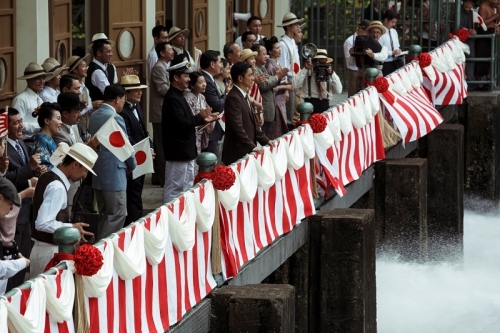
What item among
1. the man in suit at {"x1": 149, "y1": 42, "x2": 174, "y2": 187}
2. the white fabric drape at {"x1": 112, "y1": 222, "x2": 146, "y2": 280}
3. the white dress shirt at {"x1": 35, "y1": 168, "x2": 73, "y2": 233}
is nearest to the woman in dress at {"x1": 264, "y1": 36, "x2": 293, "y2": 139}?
the man in suit at {"x1": 149, "y1": 42, "x2": 174, "y2": 187}

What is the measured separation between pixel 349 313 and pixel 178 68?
2777mm

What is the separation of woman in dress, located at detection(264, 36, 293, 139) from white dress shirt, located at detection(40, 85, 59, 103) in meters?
3.21

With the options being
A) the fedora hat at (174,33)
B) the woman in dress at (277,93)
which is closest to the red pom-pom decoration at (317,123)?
the woman in dress at (277,93)

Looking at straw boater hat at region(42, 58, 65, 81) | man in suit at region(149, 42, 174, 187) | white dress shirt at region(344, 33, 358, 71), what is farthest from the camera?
white dress shirt at region(344, 33, 358, 71)

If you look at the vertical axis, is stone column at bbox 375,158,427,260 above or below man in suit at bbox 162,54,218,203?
below

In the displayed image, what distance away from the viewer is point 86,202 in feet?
40.6

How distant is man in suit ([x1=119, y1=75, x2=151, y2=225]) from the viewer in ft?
42.9

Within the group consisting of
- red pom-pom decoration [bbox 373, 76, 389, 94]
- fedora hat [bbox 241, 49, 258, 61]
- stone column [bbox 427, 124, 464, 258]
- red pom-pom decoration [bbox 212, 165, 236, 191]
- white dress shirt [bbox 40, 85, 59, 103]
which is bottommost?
stone column [bbox 427, 124, 464, 258]

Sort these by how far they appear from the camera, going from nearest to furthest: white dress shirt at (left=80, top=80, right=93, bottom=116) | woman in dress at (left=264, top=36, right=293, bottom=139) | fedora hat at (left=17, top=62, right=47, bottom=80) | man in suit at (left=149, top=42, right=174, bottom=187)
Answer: fedora hat at (left=17, top=62, right=47, bottom=80)
white dress shirt at (left=80, top=80, right=93, bottom=116)
man in suit at (left=149, top=42, right=174, bottom=187)
woman in dress at (left=264, top=36, right=293, bottom=139)

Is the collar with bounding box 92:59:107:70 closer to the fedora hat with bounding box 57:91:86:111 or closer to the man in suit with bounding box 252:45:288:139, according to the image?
the man in suit with bounding box 252:45:288:139

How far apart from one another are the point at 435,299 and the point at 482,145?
6.17 metres

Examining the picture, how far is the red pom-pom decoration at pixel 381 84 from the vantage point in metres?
16.7

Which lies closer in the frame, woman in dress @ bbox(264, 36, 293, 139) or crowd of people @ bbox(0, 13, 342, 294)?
crowd of people @ bbox(0, 13, 342, 294)

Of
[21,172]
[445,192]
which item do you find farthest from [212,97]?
[445,192]
